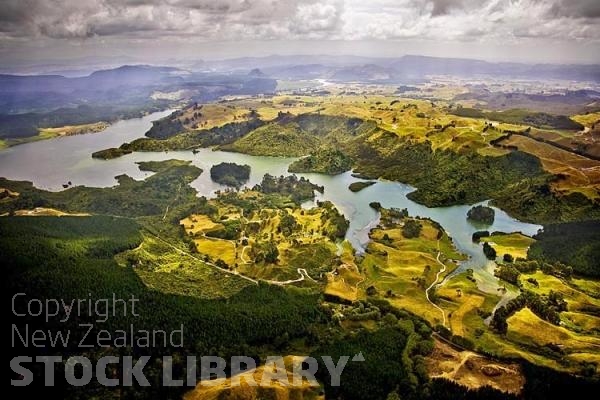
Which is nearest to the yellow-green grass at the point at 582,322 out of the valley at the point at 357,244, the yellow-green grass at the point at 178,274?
Answer: the valley at the point at 357,244

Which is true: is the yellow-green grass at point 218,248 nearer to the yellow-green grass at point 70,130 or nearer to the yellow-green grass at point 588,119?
the yellow-green grass at point 588,119

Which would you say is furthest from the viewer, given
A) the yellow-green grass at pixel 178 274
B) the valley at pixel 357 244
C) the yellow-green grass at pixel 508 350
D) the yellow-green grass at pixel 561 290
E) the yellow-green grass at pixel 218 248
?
the yellow-green grass at pixel 218 248

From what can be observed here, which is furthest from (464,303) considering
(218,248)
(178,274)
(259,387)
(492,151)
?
(492,151)

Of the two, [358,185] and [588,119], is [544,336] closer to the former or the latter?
[358,185]

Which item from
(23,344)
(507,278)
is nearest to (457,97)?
(507,278)

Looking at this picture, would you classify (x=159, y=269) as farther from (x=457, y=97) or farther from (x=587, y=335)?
(x=457, y=97)

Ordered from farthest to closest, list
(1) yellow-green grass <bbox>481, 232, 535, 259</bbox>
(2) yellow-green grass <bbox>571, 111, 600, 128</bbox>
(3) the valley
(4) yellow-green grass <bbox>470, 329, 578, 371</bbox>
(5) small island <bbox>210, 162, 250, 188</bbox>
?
(2) yellow-green grass <bbox>571, 111, 600, 128</bbox>
(5) small island <bbox>210, 162, 250, 188</bbox>
(1) yellow-green grass <bbox>481, 232, 535, 259</bbox>
(3) the valley
(4) yellow-green grass <bbox>470, 329, 578, 371</bbox>

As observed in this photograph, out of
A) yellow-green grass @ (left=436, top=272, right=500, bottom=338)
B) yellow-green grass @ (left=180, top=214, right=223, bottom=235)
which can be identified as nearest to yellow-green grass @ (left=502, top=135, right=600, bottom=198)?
yellow-green grass @ (left=436, top=272, right=500, bottom=338)

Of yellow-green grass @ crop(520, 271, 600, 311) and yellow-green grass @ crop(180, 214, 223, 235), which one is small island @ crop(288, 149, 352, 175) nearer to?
yellow-green grass @ crop(180, 214, 223, 235)
